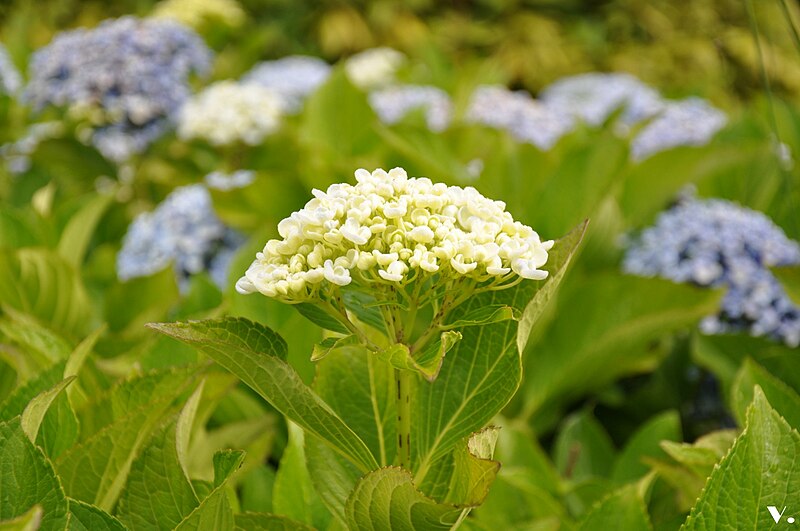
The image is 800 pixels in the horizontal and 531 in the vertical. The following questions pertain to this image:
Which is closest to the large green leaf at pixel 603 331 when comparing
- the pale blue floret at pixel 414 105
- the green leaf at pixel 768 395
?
the green leaf at pixel 768 395

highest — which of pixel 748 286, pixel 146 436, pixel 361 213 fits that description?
pixel 361 213

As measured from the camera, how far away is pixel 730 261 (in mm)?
1434

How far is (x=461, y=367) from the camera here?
72 cm

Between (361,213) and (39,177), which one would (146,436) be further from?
(39,177)

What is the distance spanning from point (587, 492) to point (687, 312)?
1.19 feet

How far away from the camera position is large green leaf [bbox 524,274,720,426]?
4.33 ft

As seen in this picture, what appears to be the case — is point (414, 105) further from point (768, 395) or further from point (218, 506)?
point (218, 506)

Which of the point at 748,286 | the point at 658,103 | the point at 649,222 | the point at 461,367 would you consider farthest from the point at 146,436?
the point at 658,103

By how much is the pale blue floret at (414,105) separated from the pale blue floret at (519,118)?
0.23 feet

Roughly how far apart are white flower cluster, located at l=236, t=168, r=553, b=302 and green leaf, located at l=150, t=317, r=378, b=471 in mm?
35

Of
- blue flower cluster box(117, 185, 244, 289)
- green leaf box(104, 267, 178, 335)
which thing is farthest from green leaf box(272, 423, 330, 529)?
blue flower cluster box(117, 185, 244, 289)

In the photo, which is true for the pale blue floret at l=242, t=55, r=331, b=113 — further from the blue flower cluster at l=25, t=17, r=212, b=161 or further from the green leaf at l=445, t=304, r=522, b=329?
the green leaf at l=445, t=304, r=522, b=329

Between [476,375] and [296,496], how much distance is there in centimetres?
27

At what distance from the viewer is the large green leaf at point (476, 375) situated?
683mm
